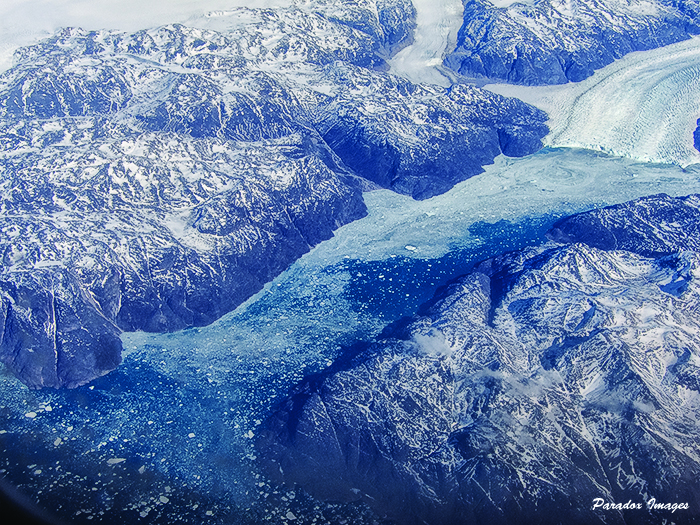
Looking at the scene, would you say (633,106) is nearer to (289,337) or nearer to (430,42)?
(430,42)

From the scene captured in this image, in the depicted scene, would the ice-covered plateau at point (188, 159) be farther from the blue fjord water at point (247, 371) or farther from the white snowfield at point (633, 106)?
the white snowfield at point (633, 106)

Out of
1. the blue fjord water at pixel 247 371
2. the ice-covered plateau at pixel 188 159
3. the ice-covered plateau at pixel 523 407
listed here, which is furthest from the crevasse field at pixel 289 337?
the ice-covered plateau at pixel 523 407

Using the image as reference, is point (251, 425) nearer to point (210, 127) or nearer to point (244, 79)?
point (210, 127)

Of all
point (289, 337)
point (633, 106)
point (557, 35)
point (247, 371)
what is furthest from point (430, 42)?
point (247, 371)

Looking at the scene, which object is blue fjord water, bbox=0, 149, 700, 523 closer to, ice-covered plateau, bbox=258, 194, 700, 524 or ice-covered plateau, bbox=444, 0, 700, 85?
ice-covered plateau, bbox=258, 194, 700, 524

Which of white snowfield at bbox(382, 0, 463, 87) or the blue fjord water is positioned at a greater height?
white snowfield at bbox(382, 0, 463, 87)

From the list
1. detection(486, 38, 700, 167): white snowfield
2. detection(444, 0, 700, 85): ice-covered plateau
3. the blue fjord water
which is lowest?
the blue fjord water

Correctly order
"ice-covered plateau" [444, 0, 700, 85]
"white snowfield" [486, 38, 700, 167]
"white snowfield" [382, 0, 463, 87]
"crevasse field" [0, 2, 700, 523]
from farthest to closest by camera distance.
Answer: "white snowfield" [382, 0, 463, 87] → "ice-covered plateau" [444, 0, 700, 85] → "white snowfield" [486, 38, 700, 167] → "crevasse field" [0, 2, 700, 523]

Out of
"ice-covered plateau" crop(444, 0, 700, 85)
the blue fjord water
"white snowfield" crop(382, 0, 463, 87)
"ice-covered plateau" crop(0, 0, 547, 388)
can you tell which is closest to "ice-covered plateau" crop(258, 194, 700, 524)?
the blue fjord water
